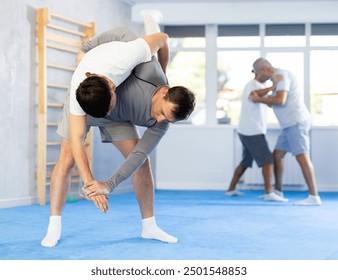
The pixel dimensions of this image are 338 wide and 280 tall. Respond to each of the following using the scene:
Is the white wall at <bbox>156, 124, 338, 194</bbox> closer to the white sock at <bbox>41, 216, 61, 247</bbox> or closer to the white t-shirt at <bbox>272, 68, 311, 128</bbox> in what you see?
the white t-shirt at <bbox>272, 68, 311, 128</bbox>

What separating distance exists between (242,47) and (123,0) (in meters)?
1.89

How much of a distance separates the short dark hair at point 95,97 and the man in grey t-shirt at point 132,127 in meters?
0.04

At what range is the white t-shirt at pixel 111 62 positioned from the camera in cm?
288

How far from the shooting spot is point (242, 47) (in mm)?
8523

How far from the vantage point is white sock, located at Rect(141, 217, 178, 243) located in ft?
11.2

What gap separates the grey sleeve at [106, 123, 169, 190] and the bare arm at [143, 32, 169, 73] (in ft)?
1.40

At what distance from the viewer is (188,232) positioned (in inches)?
154

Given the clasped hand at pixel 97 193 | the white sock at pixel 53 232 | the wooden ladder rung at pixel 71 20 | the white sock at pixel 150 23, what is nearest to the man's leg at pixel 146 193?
the white sock at pixel 53 232

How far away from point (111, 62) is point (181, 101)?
0.41 m

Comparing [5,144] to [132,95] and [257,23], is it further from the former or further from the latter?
[257,23]

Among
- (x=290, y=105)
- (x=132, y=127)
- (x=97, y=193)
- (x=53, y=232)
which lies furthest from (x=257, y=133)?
(x=97, y=193)

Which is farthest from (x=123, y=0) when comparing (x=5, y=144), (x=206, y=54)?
(x=5, y=144)

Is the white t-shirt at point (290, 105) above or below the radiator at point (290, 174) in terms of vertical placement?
above

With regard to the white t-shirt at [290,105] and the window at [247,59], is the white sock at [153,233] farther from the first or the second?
the window at [247,59]
